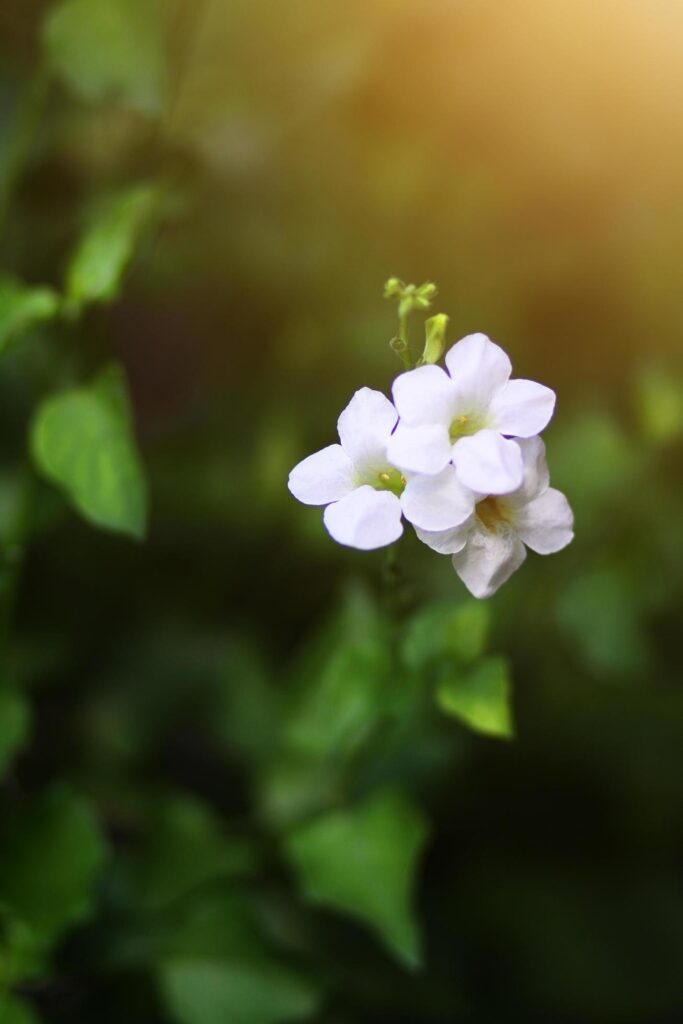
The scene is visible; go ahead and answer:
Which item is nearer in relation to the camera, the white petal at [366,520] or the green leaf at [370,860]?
the white petal at [366,520]

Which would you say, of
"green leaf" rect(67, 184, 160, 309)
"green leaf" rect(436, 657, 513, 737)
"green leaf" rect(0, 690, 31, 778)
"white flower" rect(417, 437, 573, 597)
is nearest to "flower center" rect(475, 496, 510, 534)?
"white flower" rect(417, 437, 573, 597)

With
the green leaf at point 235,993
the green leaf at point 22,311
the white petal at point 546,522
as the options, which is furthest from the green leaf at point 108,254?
the green leaf at point 235,993

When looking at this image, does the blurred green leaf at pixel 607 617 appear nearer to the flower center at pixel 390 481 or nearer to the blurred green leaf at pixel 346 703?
the blurred green leaf at pixel 346 703

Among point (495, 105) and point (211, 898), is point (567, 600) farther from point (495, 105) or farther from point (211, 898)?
point (495, 105)

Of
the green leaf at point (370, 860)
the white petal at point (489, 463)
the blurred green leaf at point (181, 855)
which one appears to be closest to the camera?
the white petal at point (489, 463)

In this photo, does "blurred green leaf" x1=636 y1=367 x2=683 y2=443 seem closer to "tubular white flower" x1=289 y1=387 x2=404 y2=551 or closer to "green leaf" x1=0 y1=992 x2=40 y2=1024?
"tubular white flower" x1=289 y1=387 x2=404 y2=551

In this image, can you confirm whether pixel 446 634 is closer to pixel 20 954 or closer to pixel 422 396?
pixel 422 396
